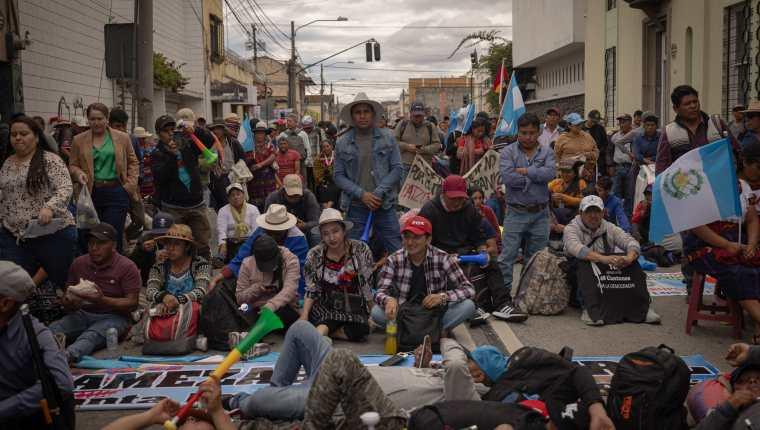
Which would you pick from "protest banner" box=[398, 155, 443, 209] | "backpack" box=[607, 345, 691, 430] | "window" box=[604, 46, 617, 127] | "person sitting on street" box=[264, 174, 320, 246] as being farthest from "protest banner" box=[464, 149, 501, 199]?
"window" box=[604, 46, 617, 127]

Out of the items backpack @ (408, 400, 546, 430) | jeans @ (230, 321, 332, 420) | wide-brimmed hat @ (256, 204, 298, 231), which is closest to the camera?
backpack @ (408, 400, 546, 430)

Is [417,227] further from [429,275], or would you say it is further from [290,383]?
[290,383]

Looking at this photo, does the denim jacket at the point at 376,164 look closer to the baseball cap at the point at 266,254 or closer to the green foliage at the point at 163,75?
the baseball cap at the point at 266,254

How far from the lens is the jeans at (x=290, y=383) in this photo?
4.76m

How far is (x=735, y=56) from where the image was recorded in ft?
47.1

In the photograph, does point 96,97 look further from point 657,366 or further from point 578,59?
point 578,59

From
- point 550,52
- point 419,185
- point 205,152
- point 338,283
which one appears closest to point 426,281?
point 338,283

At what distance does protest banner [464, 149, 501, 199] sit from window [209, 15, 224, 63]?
83.4ft

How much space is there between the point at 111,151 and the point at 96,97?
1113 cm

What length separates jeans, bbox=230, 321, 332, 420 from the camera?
4756 millimetres

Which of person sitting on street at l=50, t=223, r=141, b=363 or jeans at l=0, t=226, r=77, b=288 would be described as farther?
jeans at l=0, t=226, r=77, b=288

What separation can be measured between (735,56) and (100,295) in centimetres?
1208

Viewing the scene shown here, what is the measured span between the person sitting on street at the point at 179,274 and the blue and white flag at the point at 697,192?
3951 mm

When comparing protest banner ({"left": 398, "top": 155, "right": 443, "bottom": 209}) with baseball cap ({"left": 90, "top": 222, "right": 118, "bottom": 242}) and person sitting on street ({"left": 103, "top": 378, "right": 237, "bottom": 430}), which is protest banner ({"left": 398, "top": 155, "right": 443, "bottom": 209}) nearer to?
baseball cap ({"left": 90, "top": 222, "right": 118, "bottom": 242})
